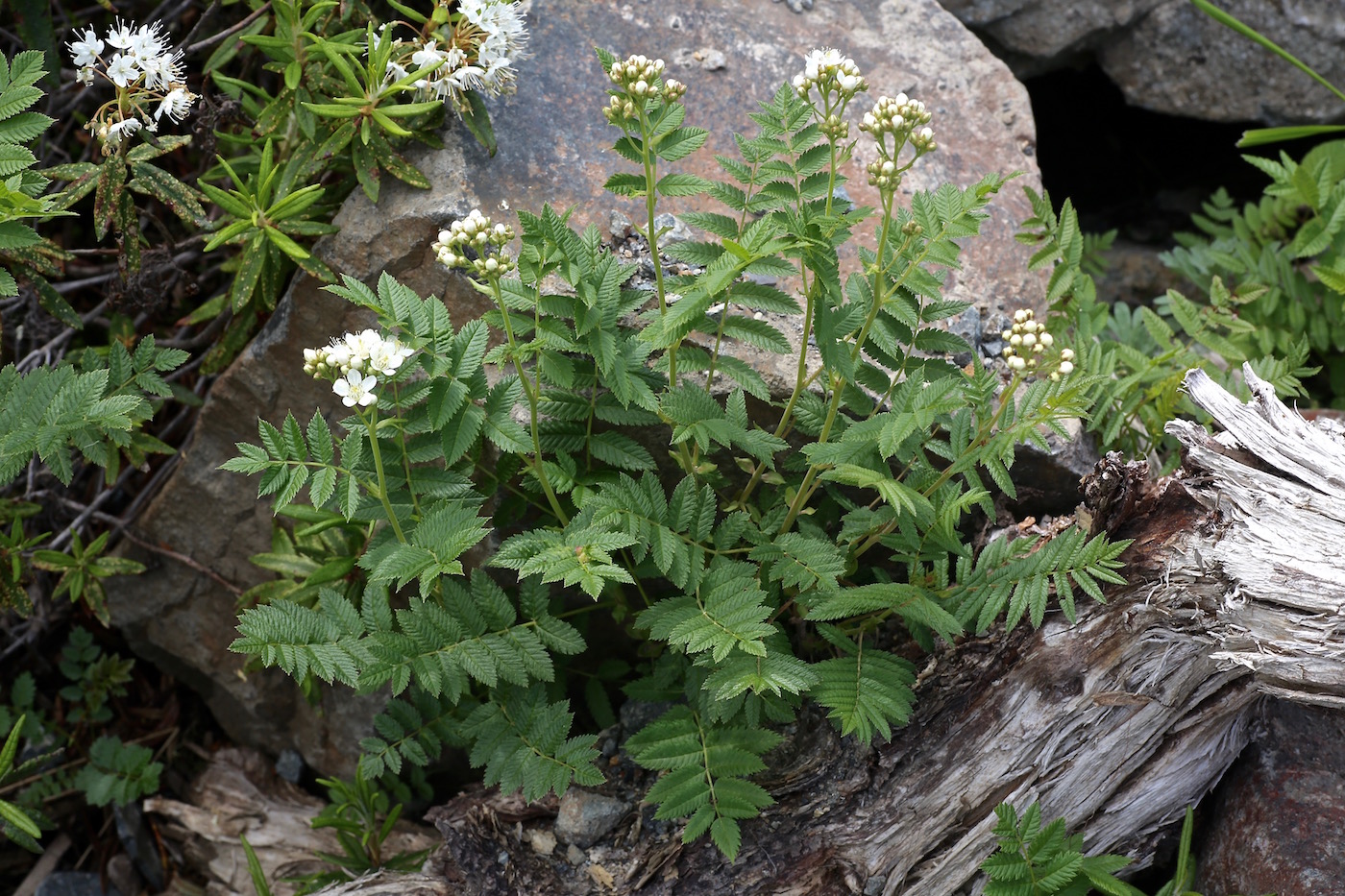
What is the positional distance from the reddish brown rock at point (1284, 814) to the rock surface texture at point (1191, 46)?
9.13 ft

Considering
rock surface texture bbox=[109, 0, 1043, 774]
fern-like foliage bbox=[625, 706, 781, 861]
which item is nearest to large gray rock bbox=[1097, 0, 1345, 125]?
rock surface texture bbox=[109, 0, 1043, 774]

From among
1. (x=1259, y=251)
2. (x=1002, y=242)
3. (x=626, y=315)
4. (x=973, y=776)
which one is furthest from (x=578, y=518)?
(x=1259, y=251)

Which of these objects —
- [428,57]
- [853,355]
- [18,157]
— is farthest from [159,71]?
[853,355]

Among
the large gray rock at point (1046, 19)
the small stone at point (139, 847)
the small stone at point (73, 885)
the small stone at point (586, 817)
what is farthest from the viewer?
the large gray rock at point (1046, 19)

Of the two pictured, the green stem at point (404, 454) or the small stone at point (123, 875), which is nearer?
the green stem at point (404, 454)

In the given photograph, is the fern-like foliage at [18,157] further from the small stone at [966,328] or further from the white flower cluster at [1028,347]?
the small stone at [966,328]

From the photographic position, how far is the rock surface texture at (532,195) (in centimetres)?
319

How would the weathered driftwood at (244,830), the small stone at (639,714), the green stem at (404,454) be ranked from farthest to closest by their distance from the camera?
the weathered driftwood at (244,830), the small stone at (639,714), the green stem at (404,454)

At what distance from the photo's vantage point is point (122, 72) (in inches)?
117

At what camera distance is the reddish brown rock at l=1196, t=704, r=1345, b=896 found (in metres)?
2.56

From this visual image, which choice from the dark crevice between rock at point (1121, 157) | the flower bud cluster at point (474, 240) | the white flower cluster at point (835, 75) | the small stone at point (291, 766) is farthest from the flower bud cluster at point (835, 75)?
the dark crevice between rock at point (1121, 157)

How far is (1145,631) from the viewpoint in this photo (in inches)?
102

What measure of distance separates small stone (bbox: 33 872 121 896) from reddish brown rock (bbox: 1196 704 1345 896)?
3.51 m

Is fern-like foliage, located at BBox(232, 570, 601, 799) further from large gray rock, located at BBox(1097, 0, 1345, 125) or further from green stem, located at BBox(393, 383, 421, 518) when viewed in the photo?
large gray rock, located at BBox(1097, 0, 1345, 125)
